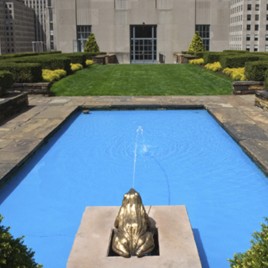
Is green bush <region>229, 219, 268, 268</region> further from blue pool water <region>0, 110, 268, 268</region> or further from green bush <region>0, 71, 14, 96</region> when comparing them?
green bush <region>0, 71, 14, 96</region>

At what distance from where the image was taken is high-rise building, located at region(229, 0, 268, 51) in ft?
275

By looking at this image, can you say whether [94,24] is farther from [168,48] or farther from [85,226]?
[85,226]

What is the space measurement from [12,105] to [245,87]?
9.90 m

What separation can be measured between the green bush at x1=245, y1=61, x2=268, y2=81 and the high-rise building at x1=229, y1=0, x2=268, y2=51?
71.5m

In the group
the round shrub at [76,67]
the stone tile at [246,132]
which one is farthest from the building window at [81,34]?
the stone tile at [246,132]

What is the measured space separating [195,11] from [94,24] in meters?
11.6

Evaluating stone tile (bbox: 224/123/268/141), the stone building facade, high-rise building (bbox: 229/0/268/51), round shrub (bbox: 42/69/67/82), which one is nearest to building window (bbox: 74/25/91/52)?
the stone building facade

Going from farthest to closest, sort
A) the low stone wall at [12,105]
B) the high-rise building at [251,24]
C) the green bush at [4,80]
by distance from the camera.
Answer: the high-rise building at [251,24], the green bush at [4,80], the low stone wall at [12,105]

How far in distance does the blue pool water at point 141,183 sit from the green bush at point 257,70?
19.3ft

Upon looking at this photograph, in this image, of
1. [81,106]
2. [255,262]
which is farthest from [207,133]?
[255,262]

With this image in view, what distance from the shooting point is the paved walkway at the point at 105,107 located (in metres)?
8.88

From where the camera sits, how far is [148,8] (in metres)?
43.9

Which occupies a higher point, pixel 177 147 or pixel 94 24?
pixel 94 24

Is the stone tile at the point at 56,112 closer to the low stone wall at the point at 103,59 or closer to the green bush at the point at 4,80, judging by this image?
the green bush at the point at 4,80
